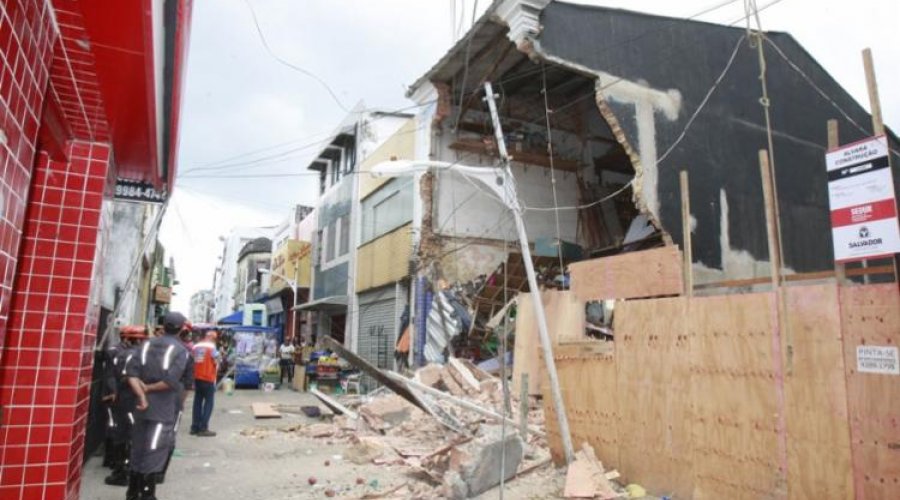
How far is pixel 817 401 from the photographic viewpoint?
498 cm

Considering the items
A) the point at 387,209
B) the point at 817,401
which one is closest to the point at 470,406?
the point at 817,401

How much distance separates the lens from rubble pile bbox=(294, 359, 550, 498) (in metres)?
6.63

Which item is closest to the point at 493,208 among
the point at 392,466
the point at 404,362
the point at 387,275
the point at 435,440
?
the point at 387,275

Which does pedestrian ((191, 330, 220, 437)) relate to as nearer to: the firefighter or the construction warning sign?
the firefighter

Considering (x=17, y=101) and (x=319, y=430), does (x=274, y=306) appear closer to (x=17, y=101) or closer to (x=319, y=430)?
(x=319, y=430)

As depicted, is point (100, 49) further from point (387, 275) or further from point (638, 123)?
point (387, 275)

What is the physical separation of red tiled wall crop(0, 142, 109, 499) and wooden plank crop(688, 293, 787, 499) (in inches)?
207

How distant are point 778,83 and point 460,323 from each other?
1018 centimetres

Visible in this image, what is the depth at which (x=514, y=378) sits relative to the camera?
12375mm

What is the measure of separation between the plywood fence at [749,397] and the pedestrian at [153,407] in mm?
4547

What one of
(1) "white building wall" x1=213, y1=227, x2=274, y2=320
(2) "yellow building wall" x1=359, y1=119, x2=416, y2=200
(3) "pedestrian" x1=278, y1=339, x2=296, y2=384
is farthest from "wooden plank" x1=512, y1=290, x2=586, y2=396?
(1) "white building wall" x1=213, y1=227, x2=274, y2=320

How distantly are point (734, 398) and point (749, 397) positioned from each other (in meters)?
0.15

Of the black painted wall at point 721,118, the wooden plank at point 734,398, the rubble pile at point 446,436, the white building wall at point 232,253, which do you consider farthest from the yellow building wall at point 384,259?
the white building wall at point 232,253

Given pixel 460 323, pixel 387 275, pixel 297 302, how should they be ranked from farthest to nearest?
pixel 297 302 → pixel 387 275 → pixel 460 323
